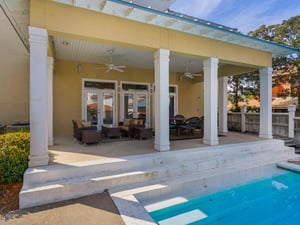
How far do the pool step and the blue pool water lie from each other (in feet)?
2.82

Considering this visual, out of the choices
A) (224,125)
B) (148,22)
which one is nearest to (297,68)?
(224,125)

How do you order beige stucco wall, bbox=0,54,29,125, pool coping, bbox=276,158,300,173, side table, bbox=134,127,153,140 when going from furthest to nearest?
beige stucco wall, bbox=0,54,29,125 < side table, bbox=134,127,153,140 < pool coping, bbox=276,158,300,173

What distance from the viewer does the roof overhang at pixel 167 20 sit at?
14.4ft

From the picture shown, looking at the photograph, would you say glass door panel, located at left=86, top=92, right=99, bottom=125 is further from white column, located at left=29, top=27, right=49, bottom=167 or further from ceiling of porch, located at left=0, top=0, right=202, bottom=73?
white column, located at left=29, top=27, right=49, bottom=167

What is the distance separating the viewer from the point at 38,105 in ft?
13.4

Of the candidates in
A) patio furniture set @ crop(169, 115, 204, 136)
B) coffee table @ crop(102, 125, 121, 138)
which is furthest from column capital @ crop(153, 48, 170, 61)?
patio furniture set @ crop(169, 115, 204, 136)

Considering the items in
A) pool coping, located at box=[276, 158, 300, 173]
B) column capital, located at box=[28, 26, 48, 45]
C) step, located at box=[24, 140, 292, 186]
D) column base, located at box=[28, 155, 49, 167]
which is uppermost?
column capital, located at box=[28, 26, 48, 45]

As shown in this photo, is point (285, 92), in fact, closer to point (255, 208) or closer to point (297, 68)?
point (297, 68)

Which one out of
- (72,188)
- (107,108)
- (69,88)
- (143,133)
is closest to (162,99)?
(143,133)

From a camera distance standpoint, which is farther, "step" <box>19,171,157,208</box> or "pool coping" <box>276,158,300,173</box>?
"pool coping" <box>276,158,300,173</box>

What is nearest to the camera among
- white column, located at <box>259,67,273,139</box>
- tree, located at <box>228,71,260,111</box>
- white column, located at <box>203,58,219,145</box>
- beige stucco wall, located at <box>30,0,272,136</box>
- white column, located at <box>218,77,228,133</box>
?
beige stucco wall, located at <box>30,0,272,136</box>

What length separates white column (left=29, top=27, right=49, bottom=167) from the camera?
4.05 metres

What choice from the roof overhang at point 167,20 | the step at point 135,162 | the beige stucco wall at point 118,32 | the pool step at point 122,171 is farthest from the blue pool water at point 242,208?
the roof overhang at point 167,20

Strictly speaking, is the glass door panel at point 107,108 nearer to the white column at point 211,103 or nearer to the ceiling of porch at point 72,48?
the ceiling of porch at point 72,48
